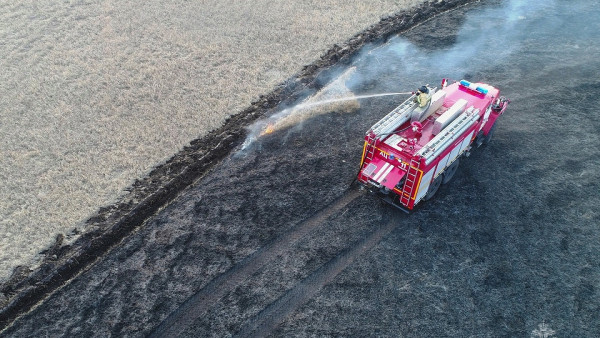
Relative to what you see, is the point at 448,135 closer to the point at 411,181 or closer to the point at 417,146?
the point at 417,146

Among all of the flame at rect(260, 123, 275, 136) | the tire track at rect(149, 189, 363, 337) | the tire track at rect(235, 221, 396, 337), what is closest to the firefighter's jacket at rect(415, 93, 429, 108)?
the tire track at rect(149, 189, 363, 337)

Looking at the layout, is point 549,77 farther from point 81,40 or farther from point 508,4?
point 81,40

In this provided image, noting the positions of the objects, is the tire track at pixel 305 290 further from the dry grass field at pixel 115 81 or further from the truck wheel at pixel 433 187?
the dry grass field at pixel 115 81

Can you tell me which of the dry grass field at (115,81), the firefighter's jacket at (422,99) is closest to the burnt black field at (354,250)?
the dry grass field at (115,81)

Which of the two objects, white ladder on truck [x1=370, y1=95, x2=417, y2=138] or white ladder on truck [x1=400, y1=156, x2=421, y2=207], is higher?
white ladder on truck [x1=370, y1=95, x2=417, y2=138]

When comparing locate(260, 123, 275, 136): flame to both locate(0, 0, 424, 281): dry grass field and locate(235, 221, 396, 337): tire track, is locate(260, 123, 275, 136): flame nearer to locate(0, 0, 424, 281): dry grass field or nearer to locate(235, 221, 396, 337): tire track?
locate(0, 0, 424, 281): dry grass field

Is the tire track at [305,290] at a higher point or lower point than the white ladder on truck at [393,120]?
lower

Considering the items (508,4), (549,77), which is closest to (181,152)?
(549,77)
